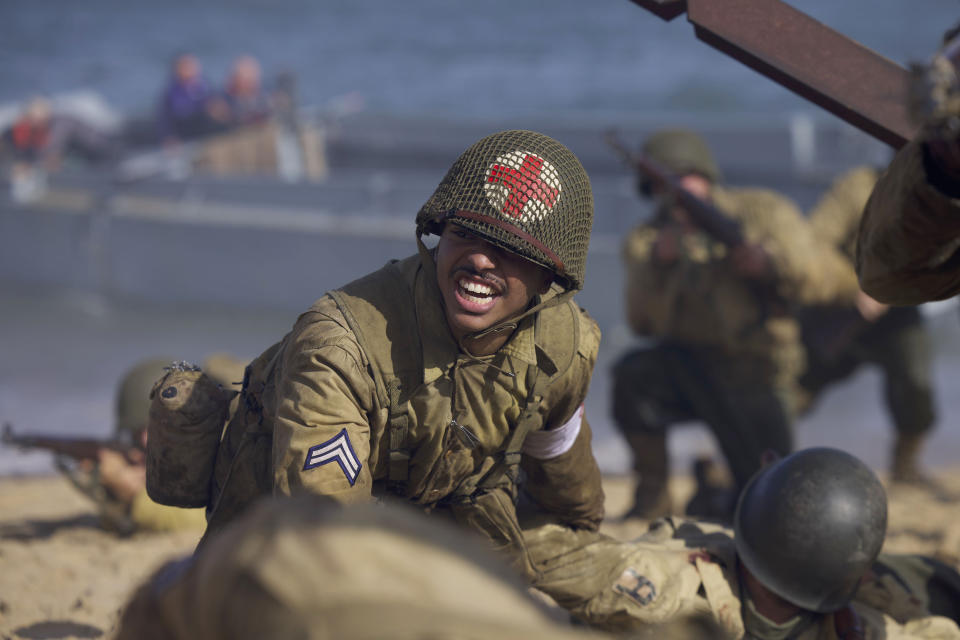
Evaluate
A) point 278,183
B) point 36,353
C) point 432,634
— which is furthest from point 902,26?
point 432,634

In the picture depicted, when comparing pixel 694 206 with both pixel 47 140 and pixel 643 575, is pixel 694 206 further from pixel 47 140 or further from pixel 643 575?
pixel 47 140

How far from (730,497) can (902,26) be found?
37085 mm

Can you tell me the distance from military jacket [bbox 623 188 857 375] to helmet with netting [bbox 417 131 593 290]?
355 cm

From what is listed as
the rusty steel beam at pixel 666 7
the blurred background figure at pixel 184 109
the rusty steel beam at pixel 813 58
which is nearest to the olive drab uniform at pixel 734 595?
the rusty steel beam at pixel 813 58

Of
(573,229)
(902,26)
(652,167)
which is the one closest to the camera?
(573,229)

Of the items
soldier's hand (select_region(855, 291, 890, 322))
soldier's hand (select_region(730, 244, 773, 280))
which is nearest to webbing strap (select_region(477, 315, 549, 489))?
soldier's hand (select_region(730, 244, 773, 280))

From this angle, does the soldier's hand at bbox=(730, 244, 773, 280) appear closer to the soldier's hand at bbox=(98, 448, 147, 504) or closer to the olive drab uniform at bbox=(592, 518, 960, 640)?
the olive drab uniform at bbox=(592, 518, 960, 640)

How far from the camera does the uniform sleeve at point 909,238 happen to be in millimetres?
2473

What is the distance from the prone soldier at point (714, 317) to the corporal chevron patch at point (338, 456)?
3973 mm

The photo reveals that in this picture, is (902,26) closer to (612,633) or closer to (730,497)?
(730,497)

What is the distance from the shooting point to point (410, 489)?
10.6 feet

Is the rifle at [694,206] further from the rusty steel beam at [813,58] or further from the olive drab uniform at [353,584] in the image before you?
the olive drab uniform at [353,584]

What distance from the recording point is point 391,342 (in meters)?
3.04

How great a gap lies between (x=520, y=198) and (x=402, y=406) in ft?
2.19
